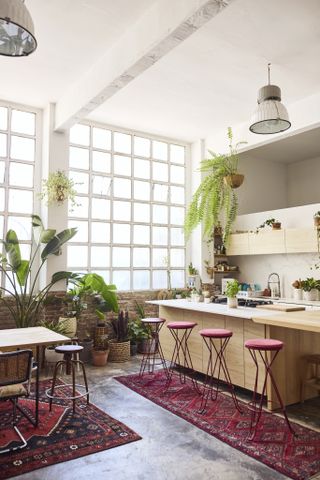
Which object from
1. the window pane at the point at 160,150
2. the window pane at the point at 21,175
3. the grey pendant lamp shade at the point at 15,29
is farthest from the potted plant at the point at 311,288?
the grey pendant lamp shade at the point at 15,29

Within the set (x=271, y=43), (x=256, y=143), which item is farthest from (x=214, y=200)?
(x=271, y=43)

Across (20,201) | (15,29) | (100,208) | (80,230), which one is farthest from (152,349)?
(15,29)

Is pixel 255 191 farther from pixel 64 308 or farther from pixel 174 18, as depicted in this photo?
pixel 174 18

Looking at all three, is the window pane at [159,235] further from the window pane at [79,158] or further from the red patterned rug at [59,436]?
the red patterned rug at [59,436]

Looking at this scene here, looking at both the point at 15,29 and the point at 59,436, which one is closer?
the point at 15,29

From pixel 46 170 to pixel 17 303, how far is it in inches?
77.7

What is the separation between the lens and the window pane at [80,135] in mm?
6254

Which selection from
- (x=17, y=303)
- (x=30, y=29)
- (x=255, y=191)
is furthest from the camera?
(x=255, y=191)

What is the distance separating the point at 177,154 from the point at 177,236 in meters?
1.54

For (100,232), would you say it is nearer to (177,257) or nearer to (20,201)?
(20,201)

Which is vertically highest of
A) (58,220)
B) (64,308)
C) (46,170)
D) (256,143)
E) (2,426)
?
(256,143)

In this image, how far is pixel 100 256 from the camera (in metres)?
6.41

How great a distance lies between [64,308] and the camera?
5.60 metres

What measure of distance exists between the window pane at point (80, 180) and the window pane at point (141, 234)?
1.10m
